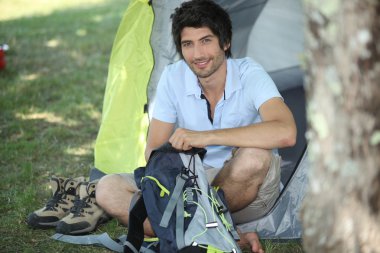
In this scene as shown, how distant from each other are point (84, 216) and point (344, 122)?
5.96 feet

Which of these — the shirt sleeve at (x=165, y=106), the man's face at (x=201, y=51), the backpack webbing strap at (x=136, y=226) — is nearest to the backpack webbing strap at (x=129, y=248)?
the backpack webbing strap at (x=136, y=226)

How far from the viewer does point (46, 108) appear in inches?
205

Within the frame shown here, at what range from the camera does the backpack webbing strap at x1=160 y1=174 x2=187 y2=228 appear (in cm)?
260

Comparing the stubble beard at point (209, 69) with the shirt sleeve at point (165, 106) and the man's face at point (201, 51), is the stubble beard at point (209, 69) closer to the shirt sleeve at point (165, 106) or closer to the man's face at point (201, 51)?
the man's face at point (201, 51)

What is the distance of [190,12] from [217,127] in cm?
58

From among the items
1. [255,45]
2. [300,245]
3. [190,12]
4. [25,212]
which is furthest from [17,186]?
[255,45]

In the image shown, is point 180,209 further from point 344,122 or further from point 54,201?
point 344,122

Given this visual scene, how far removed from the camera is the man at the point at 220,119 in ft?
9.27

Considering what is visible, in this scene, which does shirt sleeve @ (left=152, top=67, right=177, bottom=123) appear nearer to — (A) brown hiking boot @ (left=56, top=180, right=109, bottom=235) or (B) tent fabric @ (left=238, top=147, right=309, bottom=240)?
(A) brown hiking boot @ (left=56, top=180, right=109, bottom=235)

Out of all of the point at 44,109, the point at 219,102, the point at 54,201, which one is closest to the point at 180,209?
the point at 219,102

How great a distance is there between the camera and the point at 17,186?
372cm

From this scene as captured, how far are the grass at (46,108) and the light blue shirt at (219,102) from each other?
0.61m

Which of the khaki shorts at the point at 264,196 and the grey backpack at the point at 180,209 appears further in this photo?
the khaki shorts at the point at 264,196

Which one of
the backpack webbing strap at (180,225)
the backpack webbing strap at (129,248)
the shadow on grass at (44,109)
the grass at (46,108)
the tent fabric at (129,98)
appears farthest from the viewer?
the tent fabric at (129,98)
